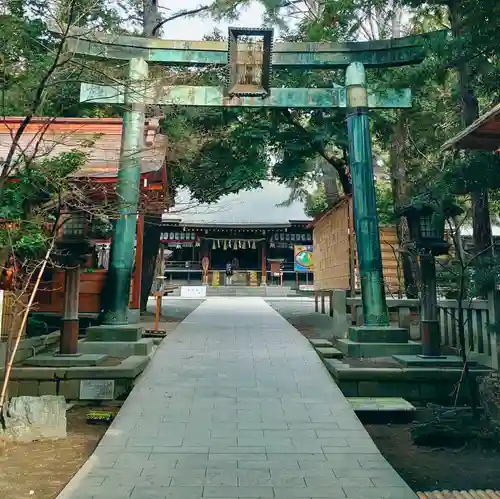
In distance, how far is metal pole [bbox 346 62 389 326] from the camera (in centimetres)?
780

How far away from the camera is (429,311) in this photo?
21.5 ft

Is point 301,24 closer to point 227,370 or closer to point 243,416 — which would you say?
point 227,370

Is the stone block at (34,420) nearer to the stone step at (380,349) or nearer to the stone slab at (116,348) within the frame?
the stone slab at (116,348)

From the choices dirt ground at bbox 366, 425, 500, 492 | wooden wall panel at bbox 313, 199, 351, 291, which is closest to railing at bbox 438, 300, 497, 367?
dirt ground at bbox 366, 425, 500, 492

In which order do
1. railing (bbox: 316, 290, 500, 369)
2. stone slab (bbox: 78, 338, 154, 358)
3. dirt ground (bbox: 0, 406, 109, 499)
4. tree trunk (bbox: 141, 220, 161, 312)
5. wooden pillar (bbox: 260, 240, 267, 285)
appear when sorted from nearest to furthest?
dirt ground (bbox: 0, 406, 109, 499) < railing (bbox: 316, 290, 500, 369) < stone slab (bbox: 78, 338, 154, 358) < tree trunk (bbox: 141, 220, 161, 312) < wooden pillar (bbox: 260, 240, 267, 285)

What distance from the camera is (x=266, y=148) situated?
13906 millimetres

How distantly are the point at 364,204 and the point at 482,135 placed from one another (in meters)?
3.18

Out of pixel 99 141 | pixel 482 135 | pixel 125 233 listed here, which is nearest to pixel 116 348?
pixel 125 233

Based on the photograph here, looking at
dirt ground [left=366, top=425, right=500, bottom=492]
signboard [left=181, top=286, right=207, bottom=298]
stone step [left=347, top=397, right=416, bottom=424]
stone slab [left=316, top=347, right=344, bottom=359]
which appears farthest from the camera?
signboard [left=181, top=286, right=207, bottom=298]

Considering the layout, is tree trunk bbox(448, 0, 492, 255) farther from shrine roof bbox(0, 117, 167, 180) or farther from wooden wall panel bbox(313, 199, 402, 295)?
shrine roof bbox(0, 117, 167, 180)

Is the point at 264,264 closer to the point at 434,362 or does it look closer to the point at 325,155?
the point at 325,155

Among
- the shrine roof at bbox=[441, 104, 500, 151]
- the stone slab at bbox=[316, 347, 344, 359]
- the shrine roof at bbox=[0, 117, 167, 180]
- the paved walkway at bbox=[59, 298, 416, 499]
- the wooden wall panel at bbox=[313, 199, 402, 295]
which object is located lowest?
the paved walkway at bbox=[59, 298, 416, 499]

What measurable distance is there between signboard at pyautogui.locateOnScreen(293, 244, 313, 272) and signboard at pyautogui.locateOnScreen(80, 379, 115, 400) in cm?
2476

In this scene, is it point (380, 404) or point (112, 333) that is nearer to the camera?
point (380, 404)
